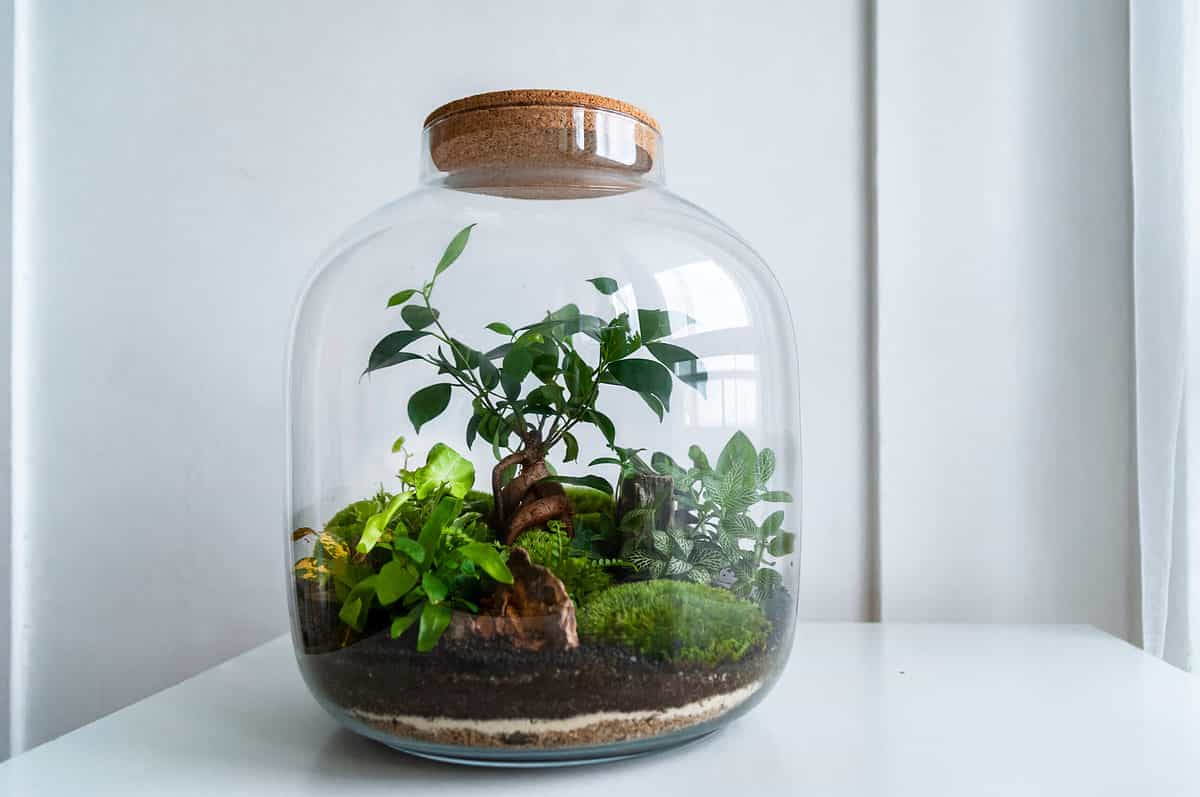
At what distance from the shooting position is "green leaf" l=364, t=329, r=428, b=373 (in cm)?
64

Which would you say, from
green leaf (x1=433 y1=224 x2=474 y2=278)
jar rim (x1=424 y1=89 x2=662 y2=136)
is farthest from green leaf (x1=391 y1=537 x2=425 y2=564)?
jar rim (x1=424 y1=89 x2=662 y2=136)

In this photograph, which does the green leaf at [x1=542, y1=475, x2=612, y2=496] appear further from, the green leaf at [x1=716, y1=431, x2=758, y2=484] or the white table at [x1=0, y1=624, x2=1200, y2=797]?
the white table at [x1=0, y1=624, x2=1200, y2=797]

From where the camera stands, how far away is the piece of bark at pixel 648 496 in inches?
23.5

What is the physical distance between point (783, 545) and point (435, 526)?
30cm

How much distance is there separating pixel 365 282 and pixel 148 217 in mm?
711

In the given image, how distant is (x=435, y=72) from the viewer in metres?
1.14

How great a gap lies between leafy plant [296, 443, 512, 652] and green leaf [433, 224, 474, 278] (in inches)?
5.7

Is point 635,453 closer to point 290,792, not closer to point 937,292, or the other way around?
point 290,792

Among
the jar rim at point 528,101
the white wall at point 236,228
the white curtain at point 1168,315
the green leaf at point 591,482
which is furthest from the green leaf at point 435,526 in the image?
the white curtain at point 1168,315

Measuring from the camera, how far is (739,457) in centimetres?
64

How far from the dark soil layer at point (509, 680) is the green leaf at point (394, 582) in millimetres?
29

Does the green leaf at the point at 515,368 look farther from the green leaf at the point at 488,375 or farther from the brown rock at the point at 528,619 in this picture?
the brown rock at the point at 528,619

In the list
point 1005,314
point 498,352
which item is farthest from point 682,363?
point 1005,314

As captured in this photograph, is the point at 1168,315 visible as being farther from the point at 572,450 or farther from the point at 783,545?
the point at 572,450
